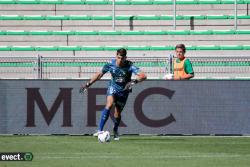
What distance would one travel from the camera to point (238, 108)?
1906 centimetres

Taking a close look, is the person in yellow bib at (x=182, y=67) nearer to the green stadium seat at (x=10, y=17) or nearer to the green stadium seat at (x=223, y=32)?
the green stadium seat at (x=223, y=32)

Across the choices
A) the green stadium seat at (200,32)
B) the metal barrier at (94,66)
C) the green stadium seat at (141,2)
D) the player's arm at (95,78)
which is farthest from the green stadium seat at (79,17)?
the player's arm at (95,78)

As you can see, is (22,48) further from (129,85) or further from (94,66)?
(129,85)

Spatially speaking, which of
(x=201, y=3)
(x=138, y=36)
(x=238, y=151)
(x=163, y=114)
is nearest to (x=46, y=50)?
(x=138, y=36)

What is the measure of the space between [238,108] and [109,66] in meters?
3.47

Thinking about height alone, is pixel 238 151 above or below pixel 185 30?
below

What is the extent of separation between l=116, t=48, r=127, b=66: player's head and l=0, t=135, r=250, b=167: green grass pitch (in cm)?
152

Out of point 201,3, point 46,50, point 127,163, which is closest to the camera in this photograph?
point 127,163

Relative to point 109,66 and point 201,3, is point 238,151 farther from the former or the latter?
point 201,3

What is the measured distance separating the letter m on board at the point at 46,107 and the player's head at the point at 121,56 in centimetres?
247

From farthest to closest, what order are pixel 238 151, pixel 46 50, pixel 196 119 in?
pixel 46 50 < pixel 196 119 < pixel 238 151

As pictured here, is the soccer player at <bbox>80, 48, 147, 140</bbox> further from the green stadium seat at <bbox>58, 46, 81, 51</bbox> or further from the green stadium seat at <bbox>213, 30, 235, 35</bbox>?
the green stadium seat at <bbox>213, 30, 235, 35</bbox>

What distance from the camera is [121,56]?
663 inches

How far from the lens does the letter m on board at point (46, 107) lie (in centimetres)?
1905
